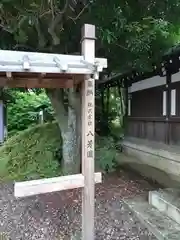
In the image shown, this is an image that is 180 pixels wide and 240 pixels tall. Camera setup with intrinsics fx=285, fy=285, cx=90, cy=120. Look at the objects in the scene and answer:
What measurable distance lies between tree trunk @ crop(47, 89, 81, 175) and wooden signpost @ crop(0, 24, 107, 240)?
2.33 metres

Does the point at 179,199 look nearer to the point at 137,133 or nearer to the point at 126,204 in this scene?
the point at 126,204

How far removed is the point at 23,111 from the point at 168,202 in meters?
13.7

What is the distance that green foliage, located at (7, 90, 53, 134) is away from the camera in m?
16.2

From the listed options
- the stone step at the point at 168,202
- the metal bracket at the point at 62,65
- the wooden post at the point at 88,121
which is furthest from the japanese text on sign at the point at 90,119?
the stone step at the point at 168,202

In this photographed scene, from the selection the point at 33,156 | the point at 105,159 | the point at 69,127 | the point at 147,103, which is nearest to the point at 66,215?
the point at 105,159

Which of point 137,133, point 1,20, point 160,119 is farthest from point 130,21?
point 137,133

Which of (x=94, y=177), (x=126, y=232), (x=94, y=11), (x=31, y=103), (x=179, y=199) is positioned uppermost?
(x=94, y=11)

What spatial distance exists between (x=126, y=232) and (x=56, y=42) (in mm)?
3628

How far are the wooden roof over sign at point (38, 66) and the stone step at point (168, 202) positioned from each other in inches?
90.9

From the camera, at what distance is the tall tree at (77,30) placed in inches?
182

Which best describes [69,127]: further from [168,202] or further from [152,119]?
[152,119]

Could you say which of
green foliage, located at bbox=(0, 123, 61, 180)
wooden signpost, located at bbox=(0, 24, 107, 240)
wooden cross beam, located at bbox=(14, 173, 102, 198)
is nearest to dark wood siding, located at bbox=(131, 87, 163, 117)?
green foliage, located at bbox=(0, 123, 61, 180)

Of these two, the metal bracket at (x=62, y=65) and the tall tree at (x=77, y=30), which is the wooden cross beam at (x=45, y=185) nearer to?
the metal bracket at (x=62, y=65)

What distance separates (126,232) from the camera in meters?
4.07
